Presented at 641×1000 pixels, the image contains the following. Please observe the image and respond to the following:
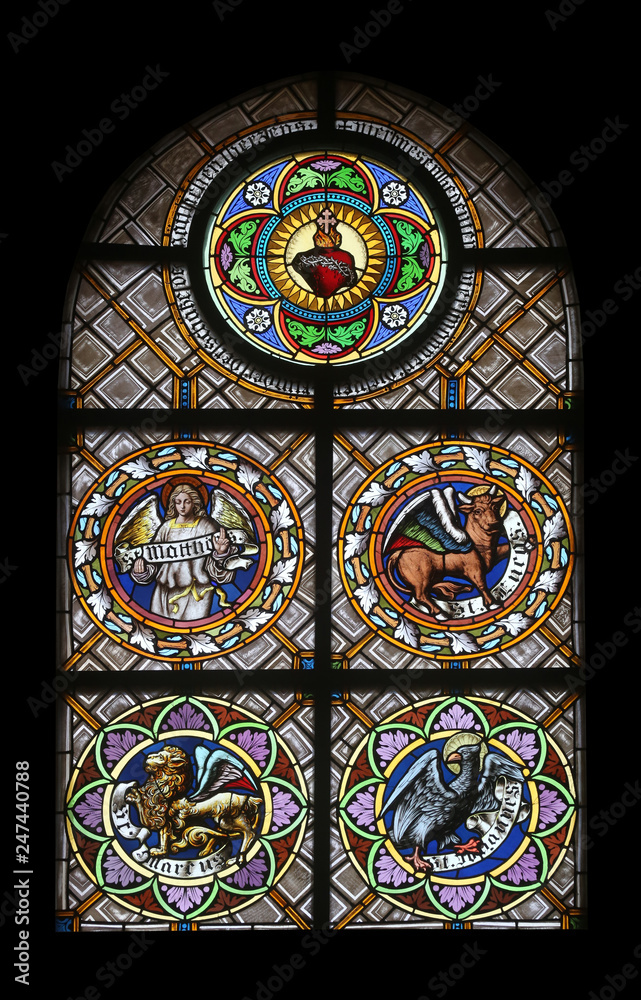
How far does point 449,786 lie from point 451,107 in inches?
122

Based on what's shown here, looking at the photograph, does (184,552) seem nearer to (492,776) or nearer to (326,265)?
(326,265)

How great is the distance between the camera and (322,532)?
18.9 ft

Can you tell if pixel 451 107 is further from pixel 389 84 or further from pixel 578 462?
pixel 578 462

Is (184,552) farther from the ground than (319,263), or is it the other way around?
(319,263)

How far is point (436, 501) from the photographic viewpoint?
580 cm

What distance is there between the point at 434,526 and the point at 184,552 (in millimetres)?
1129

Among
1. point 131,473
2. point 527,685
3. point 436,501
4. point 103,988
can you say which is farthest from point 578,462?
point 103,988
